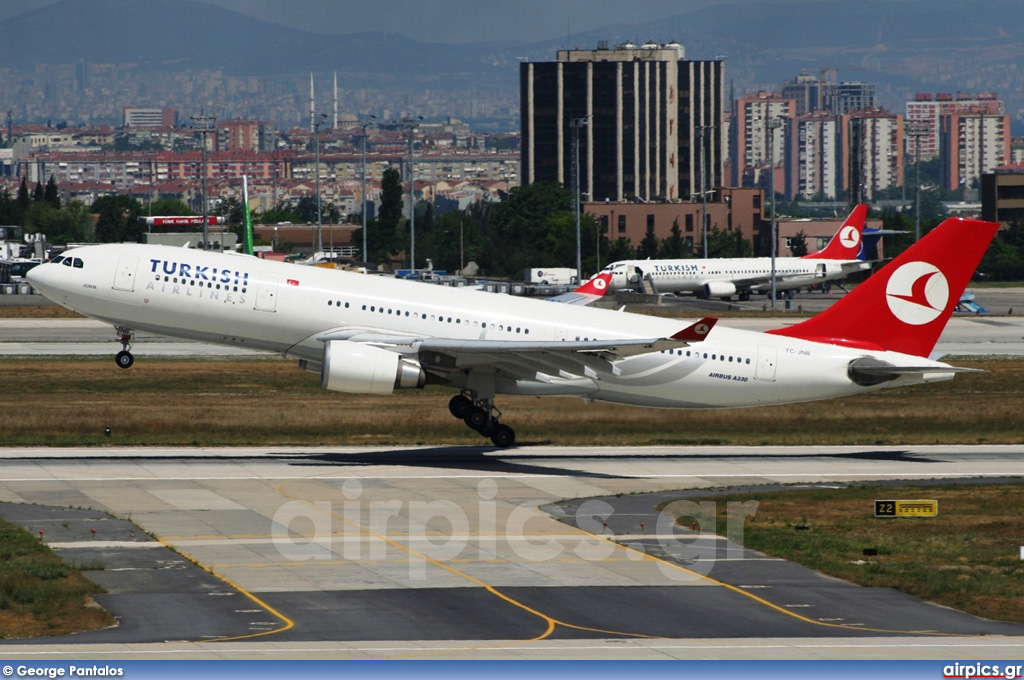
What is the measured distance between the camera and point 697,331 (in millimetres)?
41312

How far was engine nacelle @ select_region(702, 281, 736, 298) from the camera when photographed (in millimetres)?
138500

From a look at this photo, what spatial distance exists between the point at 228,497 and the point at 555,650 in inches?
689

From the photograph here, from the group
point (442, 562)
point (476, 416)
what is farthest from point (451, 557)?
point (476, 416)

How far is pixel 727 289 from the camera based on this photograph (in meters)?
139

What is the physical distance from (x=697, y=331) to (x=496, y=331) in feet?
28.2

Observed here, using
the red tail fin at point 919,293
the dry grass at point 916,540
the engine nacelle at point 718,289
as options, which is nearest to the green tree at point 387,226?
the engine nacelle at point 718,289

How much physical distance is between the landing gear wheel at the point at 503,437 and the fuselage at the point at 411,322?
2.08 m

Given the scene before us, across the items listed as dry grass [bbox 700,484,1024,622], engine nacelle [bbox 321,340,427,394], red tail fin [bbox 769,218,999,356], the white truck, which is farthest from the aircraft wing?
the white truck

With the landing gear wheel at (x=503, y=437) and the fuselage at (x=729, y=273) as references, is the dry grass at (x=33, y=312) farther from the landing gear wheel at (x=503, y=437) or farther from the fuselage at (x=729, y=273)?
the landing gear wheel at (x=503, y=437)

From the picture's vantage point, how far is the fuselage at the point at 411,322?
150ft

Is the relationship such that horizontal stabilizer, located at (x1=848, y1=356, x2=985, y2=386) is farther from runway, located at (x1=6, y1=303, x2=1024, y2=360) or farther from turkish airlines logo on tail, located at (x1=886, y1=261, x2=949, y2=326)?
runway, located at (x1=6, y1=303, x2=1024, y2=360)

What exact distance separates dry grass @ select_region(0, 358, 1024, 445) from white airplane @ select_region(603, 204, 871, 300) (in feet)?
232

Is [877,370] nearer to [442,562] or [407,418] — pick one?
[407,418]

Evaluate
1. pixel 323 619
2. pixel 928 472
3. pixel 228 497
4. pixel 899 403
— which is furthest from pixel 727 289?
pixel 323 619
